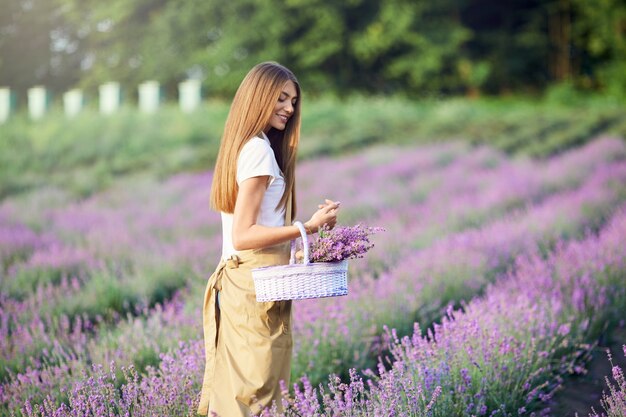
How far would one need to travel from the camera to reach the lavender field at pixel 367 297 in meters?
3.05

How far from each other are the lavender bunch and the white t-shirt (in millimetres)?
165

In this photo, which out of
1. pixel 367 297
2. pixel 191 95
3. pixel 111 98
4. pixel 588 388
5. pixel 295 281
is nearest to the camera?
pixel 295 281

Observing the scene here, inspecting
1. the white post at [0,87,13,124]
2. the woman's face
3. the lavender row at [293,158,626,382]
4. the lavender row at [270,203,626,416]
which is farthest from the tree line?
the woman's face

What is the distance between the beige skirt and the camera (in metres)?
2.40

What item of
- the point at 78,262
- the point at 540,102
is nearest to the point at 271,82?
the point at 78,262

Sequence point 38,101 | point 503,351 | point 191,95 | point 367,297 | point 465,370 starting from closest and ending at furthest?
point 465,370, point 503,351, point 367,297, point 191,95, point 38,101

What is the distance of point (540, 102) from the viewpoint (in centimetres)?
2320

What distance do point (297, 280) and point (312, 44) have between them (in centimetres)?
2225

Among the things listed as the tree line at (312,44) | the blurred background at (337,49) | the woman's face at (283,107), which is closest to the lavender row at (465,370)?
the woman's face at (283,107)

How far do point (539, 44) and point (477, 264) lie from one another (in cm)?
2238

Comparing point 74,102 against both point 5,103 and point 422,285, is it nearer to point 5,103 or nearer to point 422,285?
point 5,103

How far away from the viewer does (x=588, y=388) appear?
12.5 feet

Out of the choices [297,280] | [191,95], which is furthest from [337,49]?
[297,280]

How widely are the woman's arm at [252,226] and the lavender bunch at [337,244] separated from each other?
9cm
